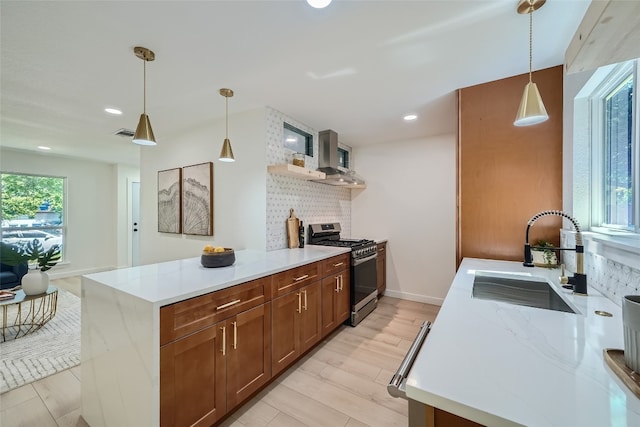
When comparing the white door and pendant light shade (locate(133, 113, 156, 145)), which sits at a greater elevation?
pendant light shade (locate(133, 113, 156, 145))

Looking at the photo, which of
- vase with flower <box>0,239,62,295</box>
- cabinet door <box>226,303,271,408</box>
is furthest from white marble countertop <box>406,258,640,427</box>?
vase with flower <box>0,239,62,295</box>

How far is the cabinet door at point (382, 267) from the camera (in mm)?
3855

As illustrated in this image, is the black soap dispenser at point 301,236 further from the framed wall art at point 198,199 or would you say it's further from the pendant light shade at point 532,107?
the pendant light shade at point 532,107

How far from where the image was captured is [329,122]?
3250 millimetres

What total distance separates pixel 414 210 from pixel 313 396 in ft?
9.50

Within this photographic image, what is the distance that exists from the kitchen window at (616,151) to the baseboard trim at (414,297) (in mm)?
2330

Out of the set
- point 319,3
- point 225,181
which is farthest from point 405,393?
point 225,181

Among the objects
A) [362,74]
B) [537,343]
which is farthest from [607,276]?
[362,74]

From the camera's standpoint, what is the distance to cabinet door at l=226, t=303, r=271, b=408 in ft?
5.24

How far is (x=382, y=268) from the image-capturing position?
3.97 m

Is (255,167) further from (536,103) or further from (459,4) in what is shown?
(536,103)

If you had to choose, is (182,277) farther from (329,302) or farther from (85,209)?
(85,209)

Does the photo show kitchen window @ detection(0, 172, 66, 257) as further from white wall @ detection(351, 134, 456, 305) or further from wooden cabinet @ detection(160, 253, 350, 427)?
white wall @ detection(351, 134, 456, 305)

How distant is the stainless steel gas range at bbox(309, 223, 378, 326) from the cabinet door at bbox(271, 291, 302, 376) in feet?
3.22
